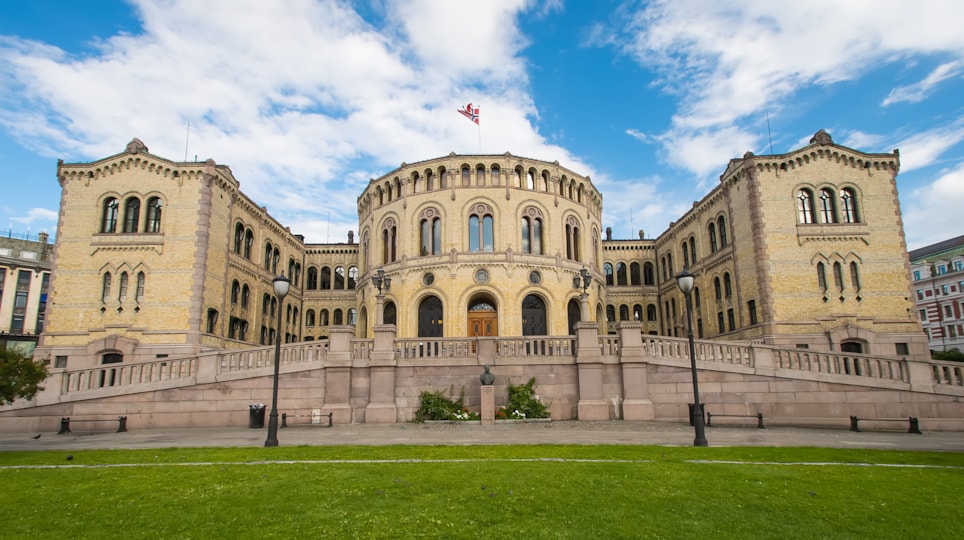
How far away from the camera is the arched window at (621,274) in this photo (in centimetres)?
5291

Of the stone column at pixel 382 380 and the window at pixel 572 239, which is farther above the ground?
the window at pixel 572 239

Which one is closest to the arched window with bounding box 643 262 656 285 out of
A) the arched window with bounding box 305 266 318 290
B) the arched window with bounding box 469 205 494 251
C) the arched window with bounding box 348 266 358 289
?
the arched window with bounding box 469 205 494 251

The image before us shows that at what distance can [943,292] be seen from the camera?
72000 millimetres

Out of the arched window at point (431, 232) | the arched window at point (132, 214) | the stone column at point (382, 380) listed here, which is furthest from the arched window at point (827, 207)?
the arched window at point (132, 214)

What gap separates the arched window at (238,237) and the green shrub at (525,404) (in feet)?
79.3

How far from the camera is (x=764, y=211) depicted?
3419 cm

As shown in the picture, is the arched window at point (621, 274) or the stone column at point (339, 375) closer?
the stone column at point (339, 375)

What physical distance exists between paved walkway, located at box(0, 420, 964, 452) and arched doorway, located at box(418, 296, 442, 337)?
15595mm

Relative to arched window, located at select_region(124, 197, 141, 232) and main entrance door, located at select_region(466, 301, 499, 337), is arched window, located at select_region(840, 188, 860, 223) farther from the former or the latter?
arched window, located at select_region(124, 197, 141, 232)

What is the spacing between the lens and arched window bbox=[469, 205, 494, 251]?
36.6 meters

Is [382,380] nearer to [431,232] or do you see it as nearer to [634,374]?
[634,374]

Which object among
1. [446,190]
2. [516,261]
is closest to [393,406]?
[516,261]

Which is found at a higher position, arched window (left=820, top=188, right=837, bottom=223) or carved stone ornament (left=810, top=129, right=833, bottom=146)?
carved stone ornament (left=810, top=129, right=833, bottom=146)

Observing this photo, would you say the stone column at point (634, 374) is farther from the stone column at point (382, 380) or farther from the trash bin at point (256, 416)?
the trash bin at point (256, 416)
